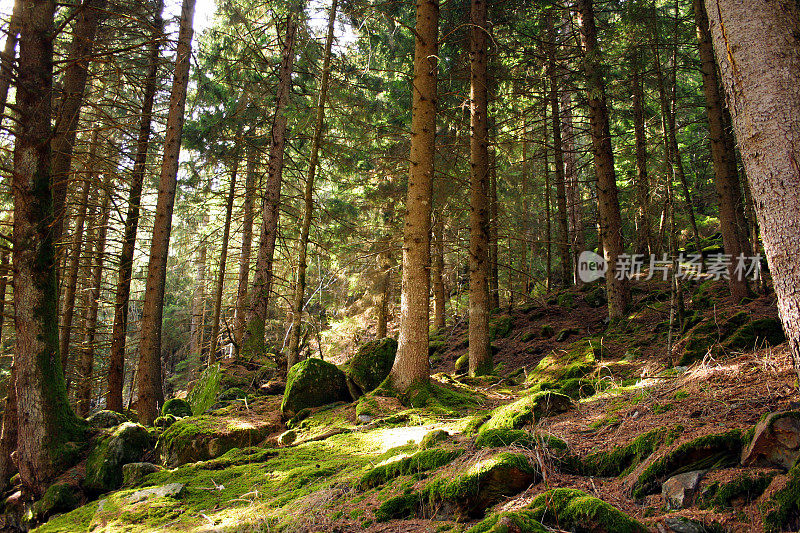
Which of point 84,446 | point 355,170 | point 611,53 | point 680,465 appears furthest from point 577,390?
point 355,170

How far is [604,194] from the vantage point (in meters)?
10.5

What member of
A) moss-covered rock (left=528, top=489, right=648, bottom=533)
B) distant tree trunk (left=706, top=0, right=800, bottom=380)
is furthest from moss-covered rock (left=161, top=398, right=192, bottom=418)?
distant tree trunk (left=706, top=0, right=800, bottom=380)

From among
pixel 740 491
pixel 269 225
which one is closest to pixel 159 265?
pixel 269 225

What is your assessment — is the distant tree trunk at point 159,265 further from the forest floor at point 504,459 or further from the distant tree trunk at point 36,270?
the forest floor at point 504,459

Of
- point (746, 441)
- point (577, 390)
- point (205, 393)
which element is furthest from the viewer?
point (205, 393)

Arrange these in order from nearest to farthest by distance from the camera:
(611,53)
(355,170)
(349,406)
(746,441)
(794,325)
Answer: (746,441) < (794,325) < (349,406) < (611,53) < (355,170)

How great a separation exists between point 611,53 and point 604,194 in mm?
3615

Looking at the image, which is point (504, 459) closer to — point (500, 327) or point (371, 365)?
point (371, 365)

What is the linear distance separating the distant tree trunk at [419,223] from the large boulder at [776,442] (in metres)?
4.76

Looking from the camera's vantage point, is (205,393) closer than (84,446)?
No

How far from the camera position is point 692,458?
2885 mm

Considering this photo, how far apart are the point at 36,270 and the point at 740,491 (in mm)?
8192

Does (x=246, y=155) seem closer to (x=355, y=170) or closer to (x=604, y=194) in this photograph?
(x=355, y=170)

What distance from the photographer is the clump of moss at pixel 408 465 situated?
376 cm
